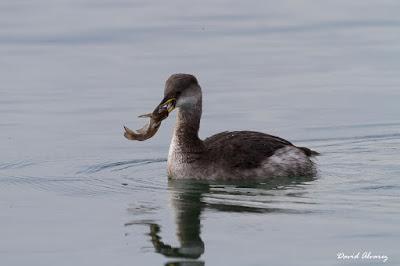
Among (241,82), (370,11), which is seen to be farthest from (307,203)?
(370,11)

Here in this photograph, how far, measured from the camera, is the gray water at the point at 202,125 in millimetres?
12164

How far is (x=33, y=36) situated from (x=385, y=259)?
15476 mm

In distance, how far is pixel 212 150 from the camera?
15.7 meters

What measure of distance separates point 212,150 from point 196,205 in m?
1.85

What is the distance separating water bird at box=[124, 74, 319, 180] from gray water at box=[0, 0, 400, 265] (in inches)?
12.4

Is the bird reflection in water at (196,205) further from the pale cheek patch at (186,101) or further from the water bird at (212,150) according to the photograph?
the pale cheek patch at (186,101)

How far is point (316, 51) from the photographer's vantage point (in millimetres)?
23469

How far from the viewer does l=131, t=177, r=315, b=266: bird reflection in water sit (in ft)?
38.8

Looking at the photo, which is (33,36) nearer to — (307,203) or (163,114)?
(163,114)
